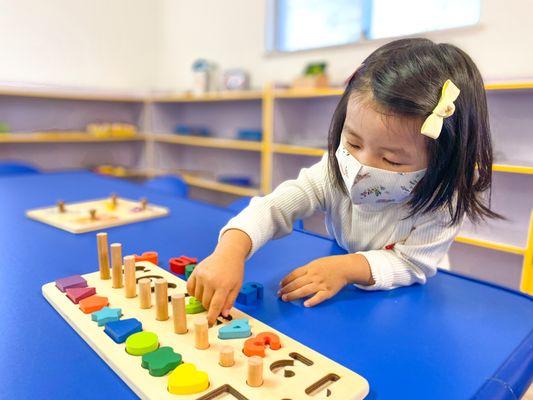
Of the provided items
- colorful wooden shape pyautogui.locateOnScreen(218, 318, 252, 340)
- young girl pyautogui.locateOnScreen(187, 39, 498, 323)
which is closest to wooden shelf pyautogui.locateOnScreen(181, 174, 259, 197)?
young girl pyautogui.locateOnScreen(187, 39, 498, 323)

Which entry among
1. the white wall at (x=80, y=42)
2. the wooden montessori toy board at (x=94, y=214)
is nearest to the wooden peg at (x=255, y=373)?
the wooden montessori toy board at (x=94, y=214)

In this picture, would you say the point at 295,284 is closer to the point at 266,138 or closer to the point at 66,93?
the point at 266,138

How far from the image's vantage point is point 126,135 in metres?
3.00

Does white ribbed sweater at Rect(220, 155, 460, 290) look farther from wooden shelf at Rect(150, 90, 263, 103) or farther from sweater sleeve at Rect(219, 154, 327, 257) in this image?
wooden shelf at Rect(150, 90, 263, 103)

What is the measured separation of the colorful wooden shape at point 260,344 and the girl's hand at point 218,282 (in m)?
0.06

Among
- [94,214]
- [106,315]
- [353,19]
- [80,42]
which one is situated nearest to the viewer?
[106,315]

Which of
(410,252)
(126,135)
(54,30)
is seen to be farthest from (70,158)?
(410,252)

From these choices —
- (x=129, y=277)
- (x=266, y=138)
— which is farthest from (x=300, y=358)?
(x=266, y=138)

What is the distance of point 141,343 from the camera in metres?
0.39

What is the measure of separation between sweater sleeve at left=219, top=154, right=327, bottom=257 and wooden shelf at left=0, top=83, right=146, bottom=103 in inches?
95.0

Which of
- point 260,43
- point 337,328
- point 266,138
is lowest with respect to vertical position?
point 337,328

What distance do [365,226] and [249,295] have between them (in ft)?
0.92

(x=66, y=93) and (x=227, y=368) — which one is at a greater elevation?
(x=66, y=93)

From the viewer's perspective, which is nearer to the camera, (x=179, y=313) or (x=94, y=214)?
(x=179, y=313)
